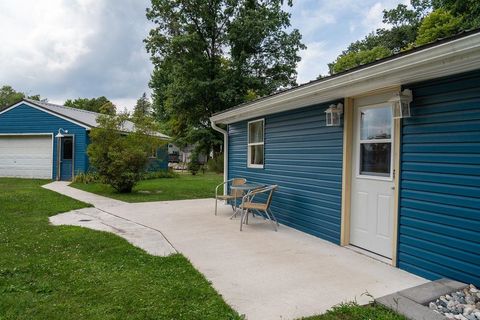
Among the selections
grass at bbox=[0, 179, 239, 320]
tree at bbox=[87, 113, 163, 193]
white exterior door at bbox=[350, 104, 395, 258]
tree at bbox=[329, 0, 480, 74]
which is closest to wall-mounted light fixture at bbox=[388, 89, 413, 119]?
white exterior door at bbox=[350, 104, 395, 258]

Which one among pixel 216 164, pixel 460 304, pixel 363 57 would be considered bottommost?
pixel 460 304

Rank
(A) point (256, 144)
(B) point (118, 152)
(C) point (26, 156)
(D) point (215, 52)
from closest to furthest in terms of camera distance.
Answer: (A) point (256, 144), (B) point (118, 152), (C) point (26, 156), (D) point (215, 52)

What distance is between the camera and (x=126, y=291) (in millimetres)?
2873

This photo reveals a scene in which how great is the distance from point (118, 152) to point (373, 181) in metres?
7.62

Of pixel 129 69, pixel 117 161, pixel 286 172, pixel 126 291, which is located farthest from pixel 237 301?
pixel 129 69

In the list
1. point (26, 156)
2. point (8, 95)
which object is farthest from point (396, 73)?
point (8, 95)

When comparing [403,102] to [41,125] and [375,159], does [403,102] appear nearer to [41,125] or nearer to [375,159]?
[375,159]

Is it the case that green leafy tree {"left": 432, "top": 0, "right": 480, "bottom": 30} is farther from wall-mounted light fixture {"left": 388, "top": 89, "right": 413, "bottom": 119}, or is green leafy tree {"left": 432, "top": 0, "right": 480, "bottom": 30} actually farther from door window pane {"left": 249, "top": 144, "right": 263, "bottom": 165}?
wall-mounted light fixture {"left": 388, "top": 89, "right": 413, "bottom": 119}

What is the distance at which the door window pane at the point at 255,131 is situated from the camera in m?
6.95

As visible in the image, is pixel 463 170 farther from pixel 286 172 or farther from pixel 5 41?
pixel 5 41

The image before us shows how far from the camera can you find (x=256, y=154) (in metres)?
7.20

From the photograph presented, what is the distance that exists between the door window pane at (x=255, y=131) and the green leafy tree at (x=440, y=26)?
13.0 metres

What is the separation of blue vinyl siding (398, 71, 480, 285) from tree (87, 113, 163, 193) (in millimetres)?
7921

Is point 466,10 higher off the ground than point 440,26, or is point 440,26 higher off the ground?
point 440,26
